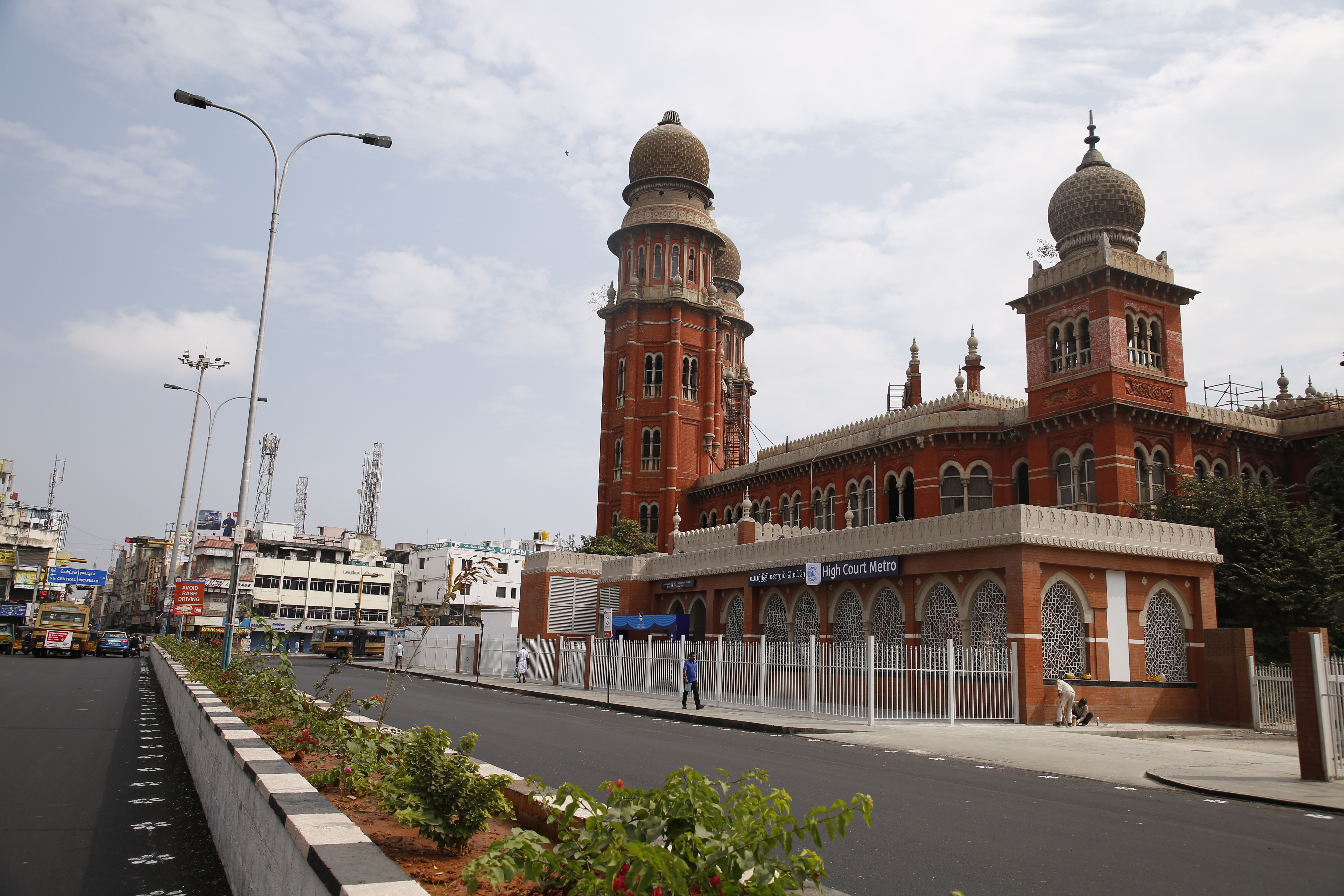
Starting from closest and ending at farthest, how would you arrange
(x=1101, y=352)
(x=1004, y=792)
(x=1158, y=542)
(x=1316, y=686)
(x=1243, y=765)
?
(x=1004, y=792) → (x=1316, y=686) → (x=1243, y=765) → (x=1158, y=542) → (x=1101, y=352)

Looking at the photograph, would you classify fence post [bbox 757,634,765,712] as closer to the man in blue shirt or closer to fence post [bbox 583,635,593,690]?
the man in blue shirt

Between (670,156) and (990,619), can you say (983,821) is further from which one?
(670,156)

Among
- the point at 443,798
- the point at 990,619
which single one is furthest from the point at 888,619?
the point at 443,798

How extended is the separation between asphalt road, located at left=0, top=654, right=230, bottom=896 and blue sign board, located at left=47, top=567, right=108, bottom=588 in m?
54.8

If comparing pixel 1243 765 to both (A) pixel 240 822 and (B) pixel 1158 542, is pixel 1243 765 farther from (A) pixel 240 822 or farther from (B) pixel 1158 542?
(A) pixel 240 822

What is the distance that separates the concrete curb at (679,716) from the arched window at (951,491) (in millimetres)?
15207

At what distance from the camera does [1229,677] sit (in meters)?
22.6

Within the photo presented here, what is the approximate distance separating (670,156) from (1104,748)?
136 ft


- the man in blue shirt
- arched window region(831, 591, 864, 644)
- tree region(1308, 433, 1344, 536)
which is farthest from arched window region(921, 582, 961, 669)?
tree region(1308, 433, 1344, 536)

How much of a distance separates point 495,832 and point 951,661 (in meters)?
16.8

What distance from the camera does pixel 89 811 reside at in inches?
332

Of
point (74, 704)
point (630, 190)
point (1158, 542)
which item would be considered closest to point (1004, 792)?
point (1158, 542)

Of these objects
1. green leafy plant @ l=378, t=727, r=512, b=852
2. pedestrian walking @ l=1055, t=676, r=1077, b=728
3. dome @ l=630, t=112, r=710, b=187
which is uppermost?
dome @ l=630, t=112, r=710, b=187

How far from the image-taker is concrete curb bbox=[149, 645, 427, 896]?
3.53 m
